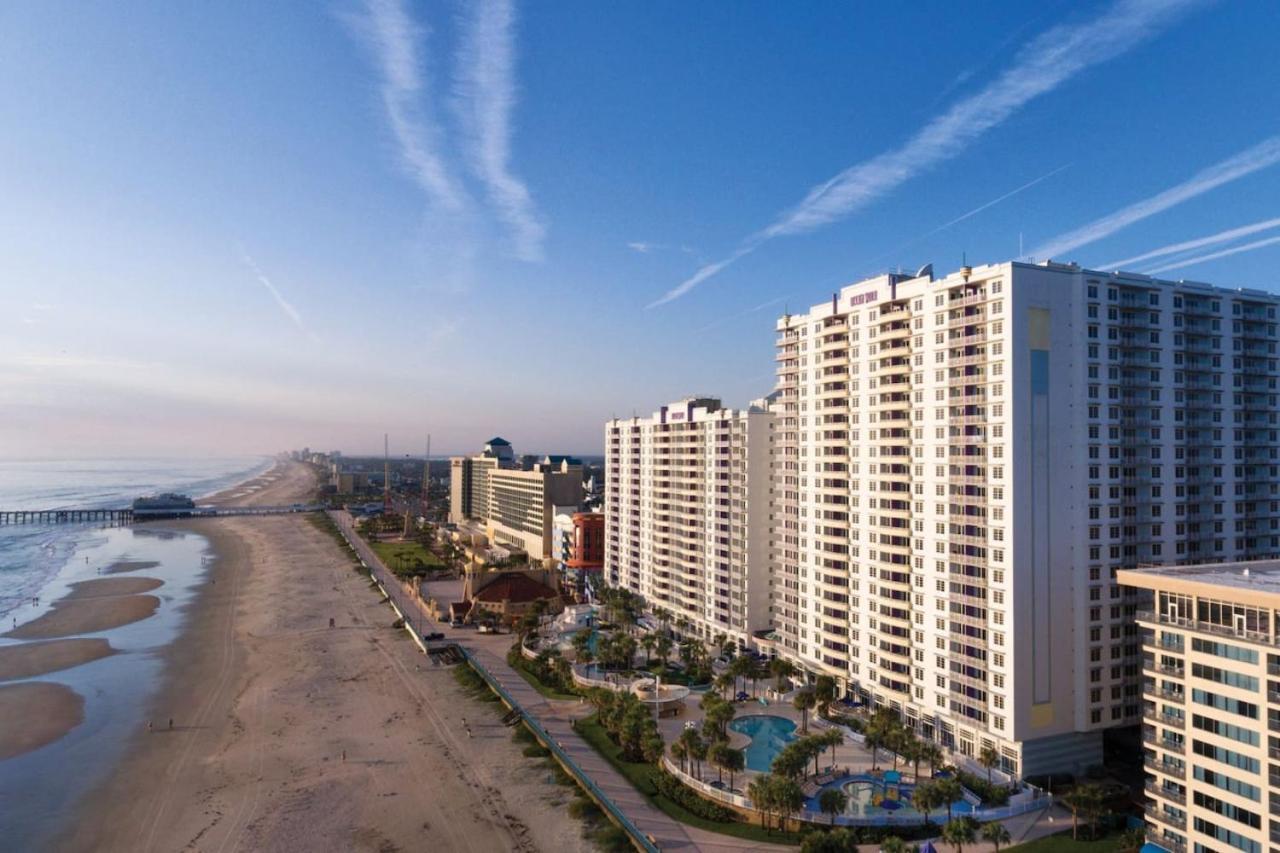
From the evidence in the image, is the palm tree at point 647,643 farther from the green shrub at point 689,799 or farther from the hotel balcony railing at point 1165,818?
the hotel balcony railing at point 1165,818

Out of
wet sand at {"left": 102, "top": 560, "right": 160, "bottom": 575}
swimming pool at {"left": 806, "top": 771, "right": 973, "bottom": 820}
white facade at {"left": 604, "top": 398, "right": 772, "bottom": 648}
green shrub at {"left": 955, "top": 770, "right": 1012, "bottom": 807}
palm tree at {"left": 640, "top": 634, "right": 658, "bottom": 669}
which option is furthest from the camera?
wet sand at {"left": 102, "top": 560, "right": 160, "bottom": 575}

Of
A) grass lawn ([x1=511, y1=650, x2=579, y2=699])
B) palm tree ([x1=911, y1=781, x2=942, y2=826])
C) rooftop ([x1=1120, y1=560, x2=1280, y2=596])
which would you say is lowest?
grass lawn ([x1=511, y1=650, x2=579, y2=699])

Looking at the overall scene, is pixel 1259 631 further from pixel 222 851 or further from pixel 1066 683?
pixel 222 851

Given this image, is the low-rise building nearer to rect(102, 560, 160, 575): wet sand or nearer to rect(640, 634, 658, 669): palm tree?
rect(640, 634, 658, 669): palm tree

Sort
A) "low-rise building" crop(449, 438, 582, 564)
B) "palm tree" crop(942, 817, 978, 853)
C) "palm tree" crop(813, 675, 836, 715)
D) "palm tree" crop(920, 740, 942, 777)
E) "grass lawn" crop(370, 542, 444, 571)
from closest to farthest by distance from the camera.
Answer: "palm tree" crop(942, 817, 978, 853) → "palm tree" crop(920, 740, 942, 777) → "palm tree" crop(813, 675, 836, 715) → "low-rise building" crop(449, 438, 582, 564) → "grass lawn" crop(370, 542, 444, 571)

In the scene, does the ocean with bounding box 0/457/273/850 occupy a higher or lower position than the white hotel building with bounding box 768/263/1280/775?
lower

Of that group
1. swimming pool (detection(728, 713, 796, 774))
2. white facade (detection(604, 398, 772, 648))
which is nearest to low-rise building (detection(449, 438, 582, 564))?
white facade (detection(604, 398, 772, 648))
